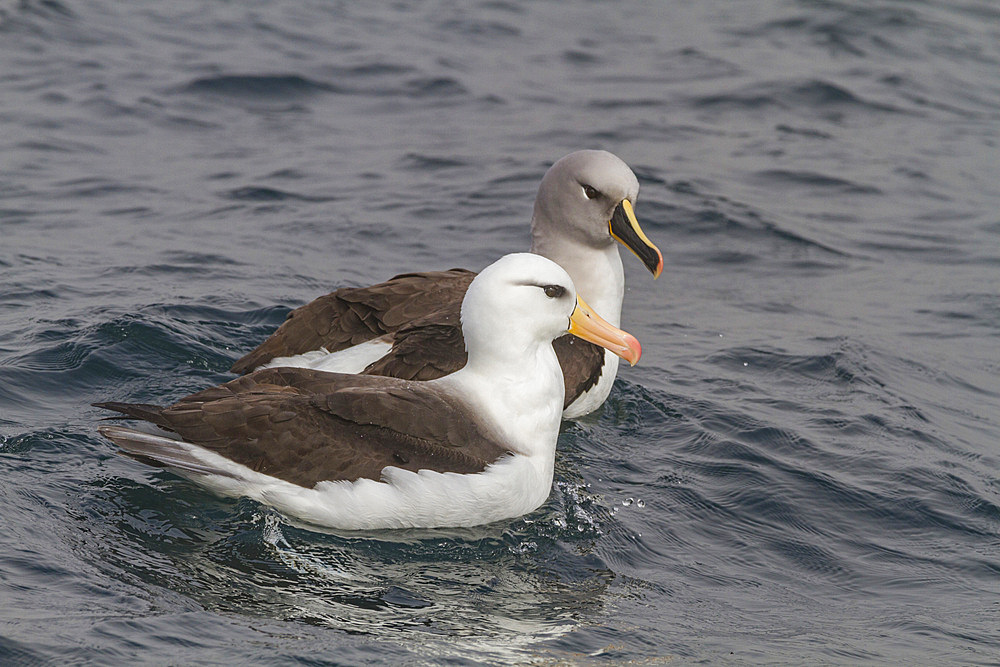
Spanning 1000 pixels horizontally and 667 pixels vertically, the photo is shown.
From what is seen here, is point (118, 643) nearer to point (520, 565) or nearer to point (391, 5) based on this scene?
point (520, 565)

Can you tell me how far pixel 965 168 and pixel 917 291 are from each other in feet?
12.4

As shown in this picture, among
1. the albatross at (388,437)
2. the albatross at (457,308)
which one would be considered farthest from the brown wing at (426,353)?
the albatross at (388,437)

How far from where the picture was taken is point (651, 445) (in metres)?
8.28

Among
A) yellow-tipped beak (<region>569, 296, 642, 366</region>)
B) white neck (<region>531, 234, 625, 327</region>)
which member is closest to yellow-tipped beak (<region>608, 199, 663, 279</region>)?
white neck (<region>531, 234, 625, 327</region>)

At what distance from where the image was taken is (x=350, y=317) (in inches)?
316

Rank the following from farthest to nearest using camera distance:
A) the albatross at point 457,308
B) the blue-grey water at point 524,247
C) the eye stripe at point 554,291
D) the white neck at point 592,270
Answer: the white neck at point 592,270 → the albatross at point 457,308 → the eye stripe at point 554,291 → the blue-grey water at point 524,247

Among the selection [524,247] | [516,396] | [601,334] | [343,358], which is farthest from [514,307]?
[524,247]

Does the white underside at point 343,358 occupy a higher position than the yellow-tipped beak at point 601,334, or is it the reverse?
the yellow-tipped beak at point 601,334

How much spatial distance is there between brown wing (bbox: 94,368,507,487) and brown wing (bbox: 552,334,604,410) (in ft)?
5.24

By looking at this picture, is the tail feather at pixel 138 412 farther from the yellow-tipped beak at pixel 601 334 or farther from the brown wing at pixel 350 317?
the yellow-tipped beak at pixel 601 334

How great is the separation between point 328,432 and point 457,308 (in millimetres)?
1643

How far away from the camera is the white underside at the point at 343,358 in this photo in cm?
767

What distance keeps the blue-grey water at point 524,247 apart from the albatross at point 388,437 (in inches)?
8.4

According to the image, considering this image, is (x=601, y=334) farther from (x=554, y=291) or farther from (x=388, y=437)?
(x=388, y=437)
